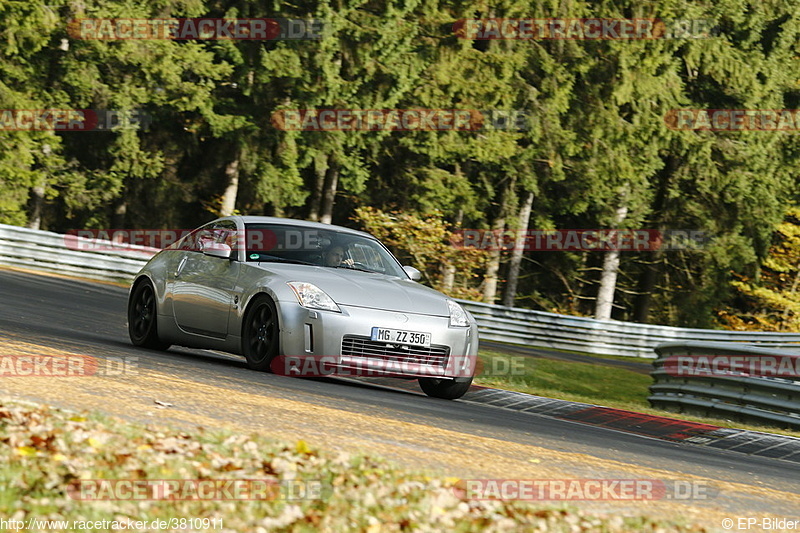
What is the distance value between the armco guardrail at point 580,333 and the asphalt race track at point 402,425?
16.5 m

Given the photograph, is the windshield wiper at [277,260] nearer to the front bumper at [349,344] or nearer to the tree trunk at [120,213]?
the front bumper at [349,344]

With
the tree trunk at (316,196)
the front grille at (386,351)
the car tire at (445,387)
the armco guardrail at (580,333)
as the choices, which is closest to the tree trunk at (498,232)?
the tree trunk at (316,196)

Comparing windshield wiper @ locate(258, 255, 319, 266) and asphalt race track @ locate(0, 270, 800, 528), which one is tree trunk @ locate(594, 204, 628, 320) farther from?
windshield wiper @ locate(258, 255, 319, 266)

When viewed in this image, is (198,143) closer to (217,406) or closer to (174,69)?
(174,69)

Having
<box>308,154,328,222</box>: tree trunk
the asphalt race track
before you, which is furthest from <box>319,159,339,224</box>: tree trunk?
the asphalt race track

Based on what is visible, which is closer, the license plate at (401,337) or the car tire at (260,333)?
A: the license plate at (401,337)

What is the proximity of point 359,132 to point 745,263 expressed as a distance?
14775 millimetres

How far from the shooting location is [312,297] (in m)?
10.1

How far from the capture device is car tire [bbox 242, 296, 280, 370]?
1027cm

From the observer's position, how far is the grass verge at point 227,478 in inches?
185

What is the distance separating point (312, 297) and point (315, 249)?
1181mm

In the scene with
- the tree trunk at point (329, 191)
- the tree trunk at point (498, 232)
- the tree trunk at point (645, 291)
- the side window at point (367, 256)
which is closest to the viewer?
the side window at point (367, 256)

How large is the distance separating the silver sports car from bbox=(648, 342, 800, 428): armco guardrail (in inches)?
188

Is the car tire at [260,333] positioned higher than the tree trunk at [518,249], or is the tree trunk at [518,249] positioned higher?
the tree trunk at [518,249]
